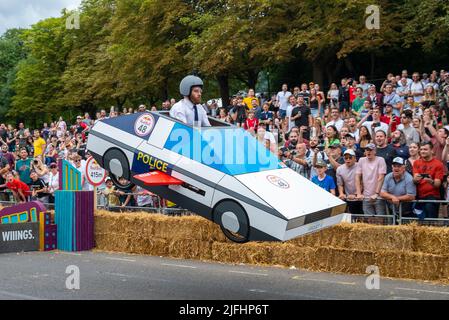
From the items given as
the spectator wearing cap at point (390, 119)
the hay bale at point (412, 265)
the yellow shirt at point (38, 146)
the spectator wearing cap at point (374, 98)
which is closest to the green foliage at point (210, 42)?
the spectator wearing cap at point (374, 98)

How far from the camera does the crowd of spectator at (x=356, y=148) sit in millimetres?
13602

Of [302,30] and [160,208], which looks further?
[302,30]

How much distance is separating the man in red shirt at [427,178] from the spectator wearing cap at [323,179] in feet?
5.92

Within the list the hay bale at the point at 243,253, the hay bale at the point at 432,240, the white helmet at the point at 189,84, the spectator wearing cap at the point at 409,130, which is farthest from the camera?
the spectator wearing cap at the point at 409,130

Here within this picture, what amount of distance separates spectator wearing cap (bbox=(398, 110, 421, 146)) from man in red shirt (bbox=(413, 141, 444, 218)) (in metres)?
2.12

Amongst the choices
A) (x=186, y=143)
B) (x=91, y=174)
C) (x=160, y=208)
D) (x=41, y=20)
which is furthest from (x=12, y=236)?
(x=41, y=20)

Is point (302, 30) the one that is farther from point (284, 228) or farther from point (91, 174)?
point (284, 228)

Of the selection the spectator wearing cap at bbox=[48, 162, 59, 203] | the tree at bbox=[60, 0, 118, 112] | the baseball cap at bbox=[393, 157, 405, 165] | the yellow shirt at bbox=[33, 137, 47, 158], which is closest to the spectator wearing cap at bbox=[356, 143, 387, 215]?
the baseball cap at bbox=[393, 157, 405, 165]

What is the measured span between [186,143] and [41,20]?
57221 millimetres

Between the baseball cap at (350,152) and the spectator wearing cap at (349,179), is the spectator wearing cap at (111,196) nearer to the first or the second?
the spectator wearing cap at (349,179)

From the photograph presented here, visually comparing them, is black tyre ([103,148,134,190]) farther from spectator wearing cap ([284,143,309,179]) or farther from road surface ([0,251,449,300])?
spectator wearing cap ([284,143,309,179])

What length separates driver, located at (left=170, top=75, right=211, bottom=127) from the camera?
11.5 meters

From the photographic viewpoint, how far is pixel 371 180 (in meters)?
14.1

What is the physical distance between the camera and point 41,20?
210 ft
